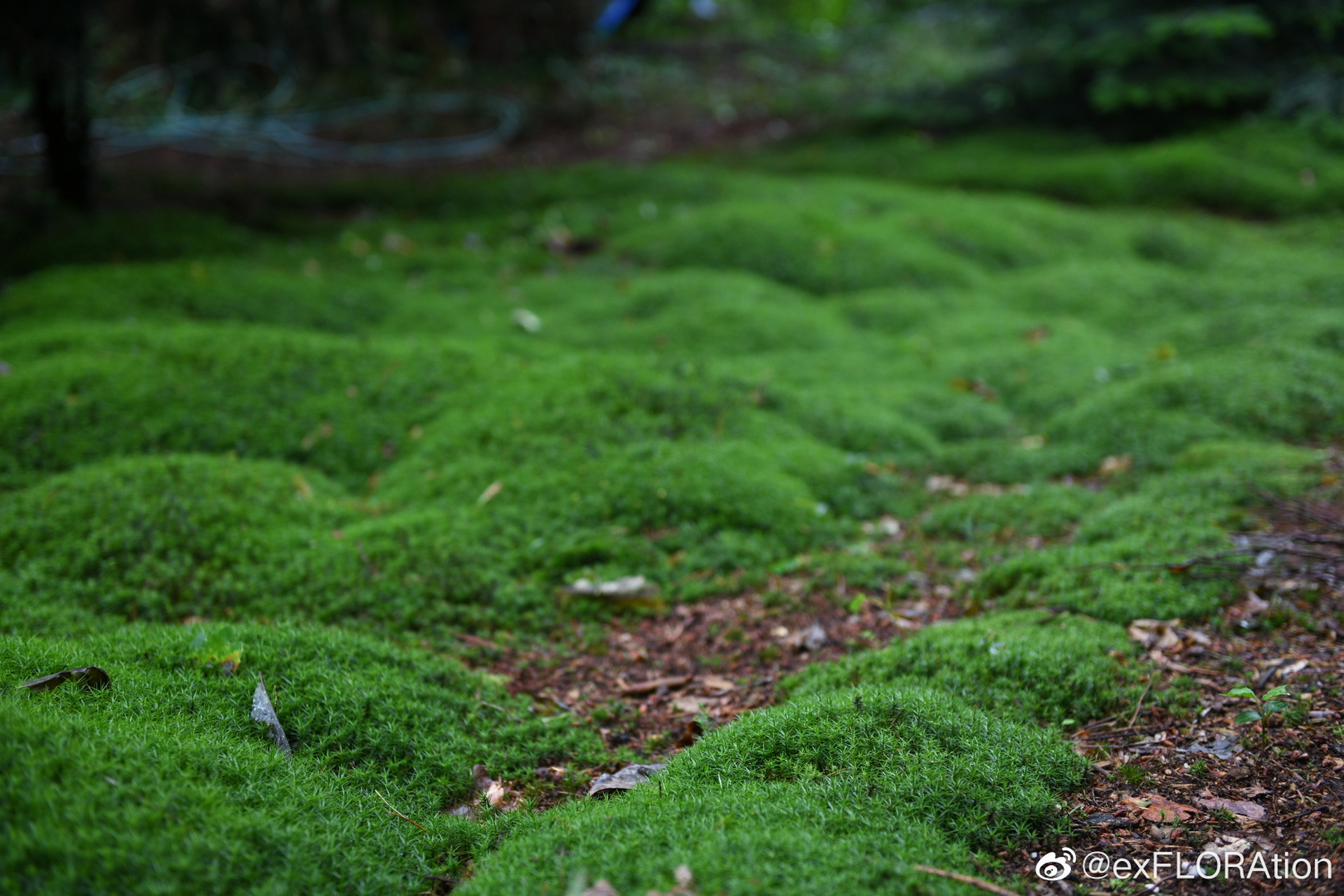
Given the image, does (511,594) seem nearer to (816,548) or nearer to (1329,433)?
(816,548)

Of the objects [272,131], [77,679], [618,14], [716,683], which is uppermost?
[618,14]

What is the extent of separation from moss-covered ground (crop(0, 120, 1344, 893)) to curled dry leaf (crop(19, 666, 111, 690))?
8 centimetres

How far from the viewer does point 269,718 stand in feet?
8.89

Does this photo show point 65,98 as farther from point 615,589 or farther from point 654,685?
point 654,685

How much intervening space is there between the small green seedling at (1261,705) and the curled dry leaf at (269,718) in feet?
9.75

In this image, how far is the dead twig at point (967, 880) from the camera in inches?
84.8

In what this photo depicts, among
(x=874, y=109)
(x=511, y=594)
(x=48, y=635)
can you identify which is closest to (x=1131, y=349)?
(x=511, y=594)

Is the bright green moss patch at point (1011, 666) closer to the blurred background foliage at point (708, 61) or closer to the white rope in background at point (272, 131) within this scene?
the blurred background foliage at point (708, 61)

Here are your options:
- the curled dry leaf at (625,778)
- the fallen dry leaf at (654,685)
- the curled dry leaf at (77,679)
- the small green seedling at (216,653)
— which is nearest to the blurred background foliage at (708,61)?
the small green seedling at (216,653)

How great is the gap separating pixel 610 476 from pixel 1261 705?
2.92 metres

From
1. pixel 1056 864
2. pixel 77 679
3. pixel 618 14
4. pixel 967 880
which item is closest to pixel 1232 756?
pixel 1056 864

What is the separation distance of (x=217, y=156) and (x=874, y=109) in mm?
7875

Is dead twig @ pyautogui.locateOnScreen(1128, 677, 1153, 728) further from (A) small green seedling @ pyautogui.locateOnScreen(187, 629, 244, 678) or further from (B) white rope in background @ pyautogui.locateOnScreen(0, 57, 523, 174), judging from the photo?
(B) white rope in background @ pyautogui.locateOnScreen(0, 57, 523, 174)

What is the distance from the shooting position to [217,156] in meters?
10.3
